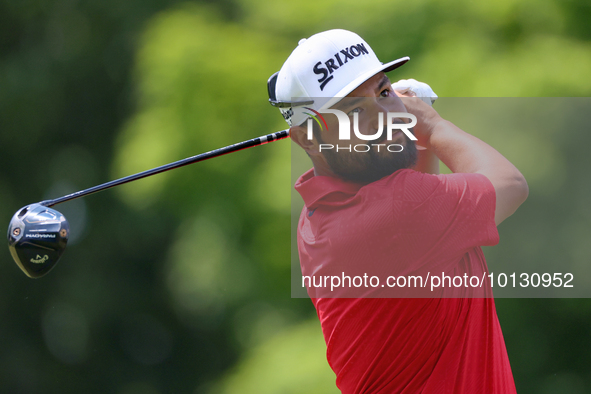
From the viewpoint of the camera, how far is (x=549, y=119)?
2541mm

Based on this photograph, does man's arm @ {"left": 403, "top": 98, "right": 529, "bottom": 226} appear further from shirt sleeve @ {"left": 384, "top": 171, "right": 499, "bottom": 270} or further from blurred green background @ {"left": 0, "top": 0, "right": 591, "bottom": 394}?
blurred green background @ {"left": 0, "top": 0, "right": 591, "bottom": 394}

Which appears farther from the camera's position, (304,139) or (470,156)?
(304,139)

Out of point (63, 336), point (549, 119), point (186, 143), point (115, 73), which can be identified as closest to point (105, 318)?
point (63, 336)

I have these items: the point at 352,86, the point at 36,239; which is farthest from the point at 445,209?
the point at 36,239

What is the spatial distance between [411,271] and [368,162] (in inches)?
11.3

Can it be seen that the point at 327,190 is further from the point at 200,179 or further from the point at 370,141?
the point at 200,179

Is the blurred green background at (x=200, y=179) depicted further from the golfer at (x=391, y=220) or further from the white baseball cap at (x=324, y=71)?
the white baseball cap at (x=324, y=71)

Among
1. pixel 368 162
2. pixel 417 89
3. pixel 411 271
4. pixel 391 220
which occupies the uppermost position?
pixel 417 89

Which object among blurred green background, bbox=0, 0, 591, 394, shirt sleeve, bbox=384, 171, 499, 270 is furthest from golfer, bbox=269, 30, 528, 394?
blurred green background, bbox=0, 0, 591, 394

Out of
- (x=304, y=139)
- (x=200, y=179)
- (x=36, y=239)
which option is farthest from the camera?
(x=200, y=179)

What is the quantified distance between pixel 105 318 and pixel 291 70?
3433 mm

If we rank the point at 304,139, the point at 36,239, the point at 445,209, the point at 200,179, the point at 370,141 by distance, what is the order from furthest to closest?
the point at 200,179, the point at 36,239, the point at 304,139, the point at 370,141, the point at 445,209

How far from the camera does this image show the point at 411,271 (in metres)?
1.36

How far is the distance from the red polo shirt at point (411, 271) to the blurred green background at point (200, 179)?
2.46 feet
